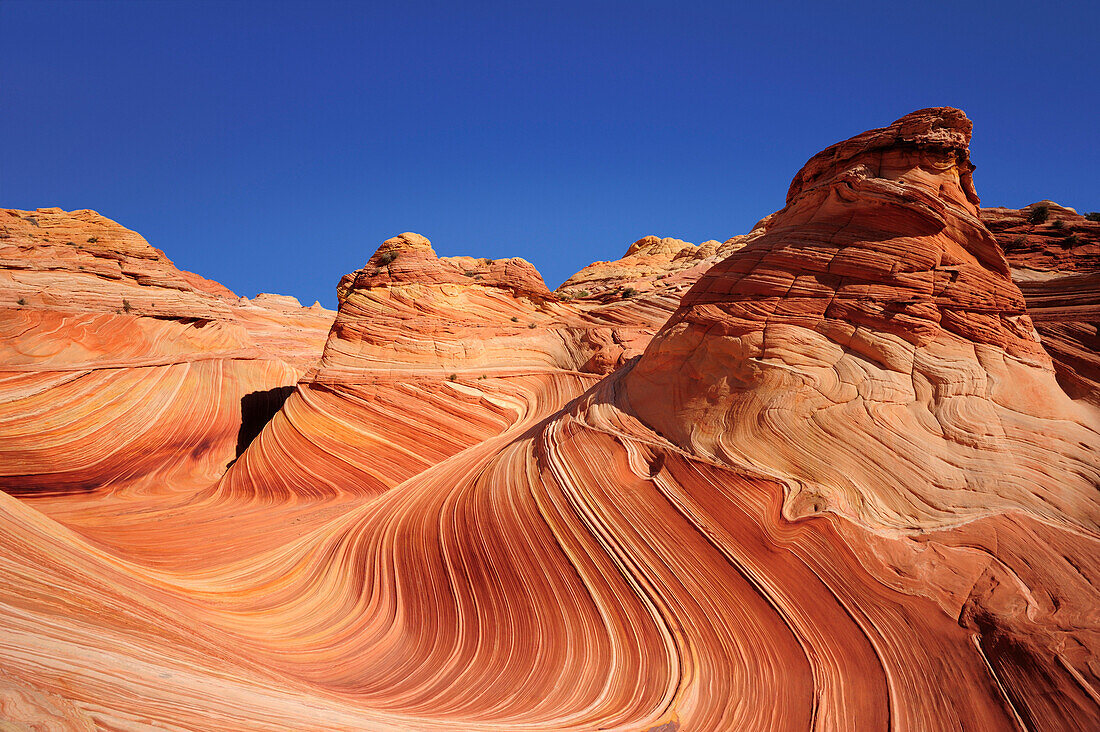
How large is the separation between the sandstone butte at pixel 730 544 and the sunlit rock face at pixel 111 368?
1712 millimetres

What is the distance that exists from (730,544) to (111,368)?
50.3ft

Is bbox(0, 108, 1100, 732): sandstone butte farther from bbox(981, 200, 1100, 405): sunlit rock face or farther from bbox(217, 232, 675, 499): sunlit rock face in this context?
bbox(217, 232, 675, 499): sunlit rock face

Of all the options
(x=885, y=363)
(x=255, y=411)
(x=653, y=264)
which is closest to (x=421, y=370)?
(x=255, y=411)

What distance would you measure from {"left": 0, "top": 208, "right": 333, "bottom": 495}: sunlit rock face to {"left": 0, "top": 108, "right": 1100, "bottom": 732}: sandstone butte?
171 centimetres

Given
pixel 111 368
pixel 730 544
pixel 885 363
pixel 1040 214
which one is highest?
pixel 1040 214

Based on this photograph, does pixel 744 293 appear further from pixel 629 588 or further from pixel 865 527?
pixel 629 588

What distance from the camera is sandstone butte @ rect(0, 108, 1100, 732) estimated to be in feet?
13.0

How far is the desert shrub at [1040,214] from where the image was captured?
11289 mm

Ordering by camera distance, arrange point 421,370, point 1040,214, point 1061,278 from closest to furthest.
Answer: point 1061,278
point 1040,214
point 421,370

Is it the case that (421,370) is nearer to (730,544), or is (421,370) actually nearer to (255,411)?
(255,411)

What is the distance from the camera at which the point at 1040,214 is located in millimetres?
11336

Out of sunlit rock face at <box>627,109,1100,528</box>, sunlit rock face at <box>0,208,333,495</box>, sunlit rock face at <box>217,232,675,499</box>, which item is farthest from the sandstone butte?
sunlit rock face at <box>0,208,333,495</box>

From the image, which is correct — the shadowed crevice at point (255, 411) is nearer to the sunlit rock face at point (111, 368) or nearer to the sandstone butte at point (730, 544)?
the sunlit rock face at point (111, 368)

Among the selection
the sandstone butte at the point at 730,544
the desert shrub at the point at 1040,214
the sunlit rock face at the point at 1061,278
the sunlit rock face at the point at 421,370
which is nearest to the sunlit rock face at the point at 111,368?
the sandstone butte at the point at 730,544
